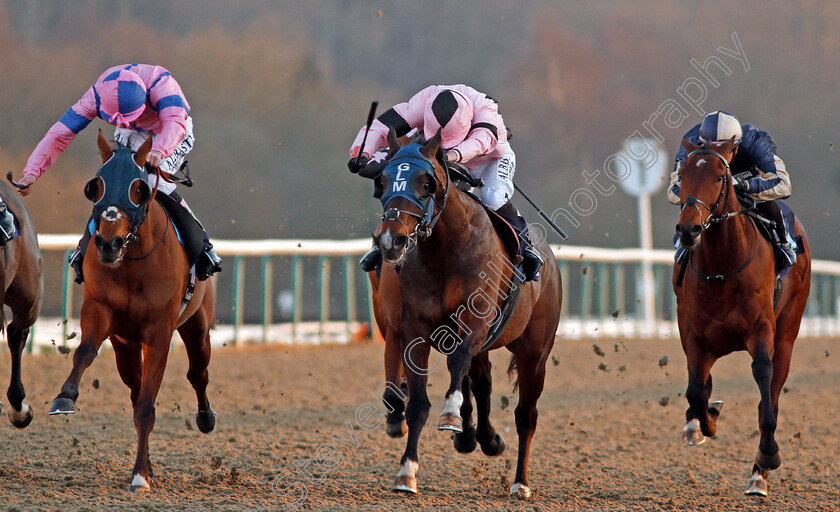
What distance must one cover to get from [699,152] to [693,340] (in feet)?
3.50

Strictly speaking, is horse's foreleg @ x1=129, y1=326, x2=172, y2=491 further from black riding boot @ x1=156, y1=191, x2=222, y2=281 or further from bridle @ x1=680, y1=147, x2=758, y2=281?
bridle @ x1=680, y1=147, x2=758, y2=281

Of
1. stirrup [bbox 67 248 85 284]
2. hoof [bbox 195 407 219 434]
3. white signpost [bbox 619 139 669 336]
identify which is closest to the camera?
stirrup [bbox 67 248 85 284]

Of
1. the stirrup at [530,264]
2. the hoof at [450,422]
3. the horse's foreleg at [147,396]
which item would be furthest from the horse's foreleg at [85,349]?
the stirrup at [530,264]

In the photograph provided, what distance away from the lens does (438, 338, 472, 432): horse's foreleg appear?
14.8ft

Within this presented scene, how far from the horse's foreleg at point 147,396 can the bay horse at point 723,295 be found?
2.63 meters

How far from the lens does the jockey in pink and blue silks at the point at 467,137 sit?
17.3ft

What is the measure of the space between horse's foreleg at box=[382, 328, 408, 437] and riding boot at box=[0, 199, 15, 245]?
2166 mm

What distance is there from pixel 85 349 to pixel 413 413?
1534mm

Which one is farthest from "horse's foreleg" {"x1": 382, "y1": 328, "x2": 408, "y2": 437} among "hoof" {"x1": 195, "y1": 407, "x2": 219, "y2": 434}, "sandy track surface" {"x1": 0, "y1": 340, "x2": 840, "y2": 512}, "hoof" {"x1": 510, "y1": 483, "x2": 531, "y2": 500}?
"hoof" {"x1": 195, "y1": 407, "x2": 219, "y2": 434}

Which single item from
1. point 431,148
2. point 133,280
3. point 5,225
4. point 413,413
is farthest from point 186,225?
point 413,413

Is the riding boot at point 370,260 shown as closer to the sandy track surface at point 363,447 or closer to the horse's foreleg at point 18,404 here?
the sandy track surface at point 363,447

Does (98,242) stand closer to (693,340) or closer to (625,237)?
(693,340)

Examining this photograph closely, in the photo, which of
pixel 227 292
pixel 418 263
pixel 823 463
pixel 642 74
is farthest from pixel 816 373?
pixel 642 74

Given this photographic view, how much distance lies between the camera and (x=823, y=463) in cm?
665
